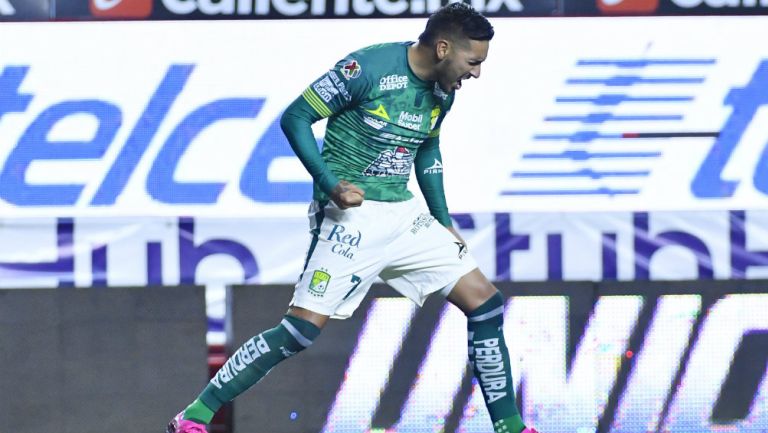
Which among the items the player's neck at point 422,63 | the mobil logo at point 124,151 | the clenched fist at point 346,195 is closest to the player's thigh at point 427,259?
the clenched fist at point 346,195

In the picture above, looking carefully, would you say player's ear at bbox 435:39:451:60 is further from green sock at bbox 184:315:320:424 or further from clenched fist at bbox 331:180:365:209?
green sock at bbox 184:315:320:424

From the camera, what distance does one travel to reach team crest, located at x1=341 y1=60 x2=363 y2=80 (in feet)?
15.1

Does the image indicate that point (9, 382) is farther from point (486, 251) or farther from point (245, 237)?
point (486, 251)

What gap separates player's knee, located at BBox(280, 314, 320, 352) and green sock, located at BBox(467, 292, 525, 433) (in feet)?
1.85

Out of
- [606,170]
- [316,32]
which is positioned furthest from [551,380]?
[316,32]

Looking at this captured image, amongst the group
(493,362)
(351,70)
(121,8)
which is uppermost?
(121,8)

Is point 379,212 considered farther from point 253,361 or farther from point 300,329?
point 253,361

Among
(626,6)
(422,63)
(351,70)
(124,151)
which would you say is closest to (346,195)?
(351,70)

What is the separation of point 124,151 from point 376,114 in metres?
2.07

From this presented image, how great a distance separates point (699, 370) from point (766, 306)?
43 cm

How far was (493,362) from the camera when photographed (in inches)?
190

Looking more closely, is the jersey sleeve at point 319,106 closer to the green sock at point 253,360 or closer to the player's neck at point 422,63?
the player's neck at point 422,63

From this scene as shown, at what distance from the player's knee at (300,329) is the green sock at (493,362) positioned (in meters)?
0.56

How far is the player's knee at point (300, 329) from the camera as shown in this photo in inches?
184
